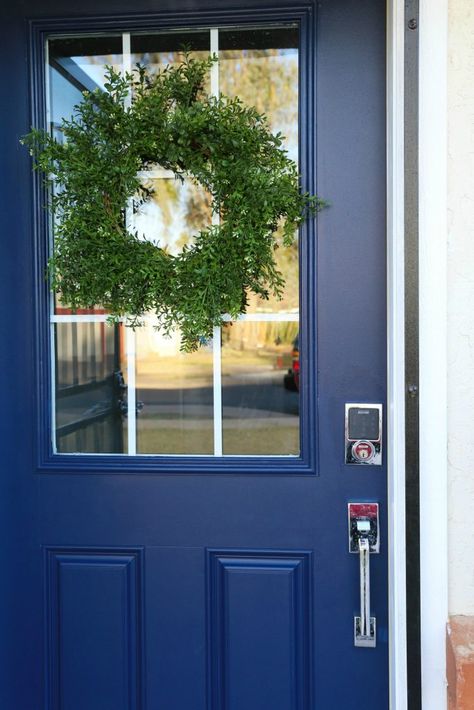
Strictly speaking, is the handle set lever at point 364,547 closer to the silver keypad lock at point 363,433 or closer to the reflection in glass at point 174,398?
the silver keypad lock at point 363,433

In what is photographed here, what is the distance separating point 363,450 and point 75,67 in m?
1.30

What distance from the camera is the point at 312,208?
155 cm

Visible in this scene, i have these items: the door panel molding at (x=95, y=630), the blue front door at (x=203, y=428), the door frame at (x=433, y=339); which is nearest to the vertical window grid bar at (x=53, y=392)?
the blue front door at (x=203, y=428)

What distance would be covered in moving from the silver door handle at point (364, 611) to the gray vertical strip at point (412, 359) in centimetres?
11

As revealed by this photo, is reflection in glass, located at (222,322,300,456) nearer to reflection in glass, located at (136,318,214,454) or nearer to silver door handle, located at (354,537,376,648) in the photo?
reflection in glass, located at (136,318,214,454)

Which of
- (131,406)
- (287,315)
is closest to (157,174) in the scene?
(287,315)

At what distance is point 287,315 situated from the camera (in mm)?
1600

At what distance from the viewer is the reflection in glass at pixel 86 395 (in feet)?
5.45

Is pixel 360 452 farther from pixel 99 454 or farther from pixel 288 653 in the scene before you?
pixel 99 454

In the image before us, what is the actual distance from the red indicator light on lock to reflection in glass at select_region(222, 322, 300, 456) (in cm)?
15

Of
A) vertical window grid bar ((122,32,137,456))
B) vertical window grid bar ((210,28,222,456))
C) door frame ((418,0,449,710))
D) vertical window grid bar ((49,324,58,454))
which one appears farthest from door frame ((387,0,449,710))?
vertical window grid bar ((49,324,58,454))

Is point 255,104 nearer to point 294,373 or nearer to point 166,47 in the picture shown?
point 166,47

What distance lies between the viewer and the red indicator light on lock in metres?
1.56

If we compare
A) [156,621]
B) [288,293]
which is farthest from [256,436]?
[156,621]
